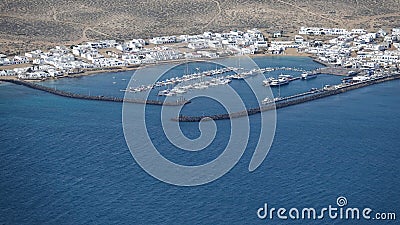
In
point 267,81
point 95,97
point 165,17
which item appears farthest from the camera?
point 165,17

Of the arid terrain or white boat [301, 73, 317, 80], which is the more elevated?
the arid terrain

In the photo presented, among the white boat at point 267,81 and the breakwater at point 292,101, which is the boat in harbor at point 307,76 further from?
the breakwater at point 292,101

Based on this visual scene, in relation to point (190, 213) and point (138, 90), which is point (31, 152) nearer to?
point (190, 213)

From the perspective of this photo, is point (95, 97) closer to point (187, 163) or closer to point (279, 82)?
point (279, 82)

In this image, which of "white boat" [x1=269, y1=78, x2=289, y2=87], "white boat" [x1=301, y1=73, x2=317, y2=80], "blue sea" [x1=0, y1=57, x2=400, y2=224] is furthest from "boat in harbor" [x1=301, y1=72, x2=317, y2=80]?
"blue sea" [x1=0, y1=57, x2=400, y2=224]

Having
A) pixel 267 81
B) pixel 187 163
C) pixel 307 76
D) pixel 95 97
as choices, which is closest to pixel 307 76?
pixel 307 76

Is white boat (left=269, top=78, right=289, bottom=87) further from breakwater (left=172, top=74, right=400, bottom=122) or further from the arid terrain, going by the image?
the arid terrain

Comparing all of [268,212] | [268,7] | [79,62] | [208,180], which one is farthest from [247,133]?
[268,7]
